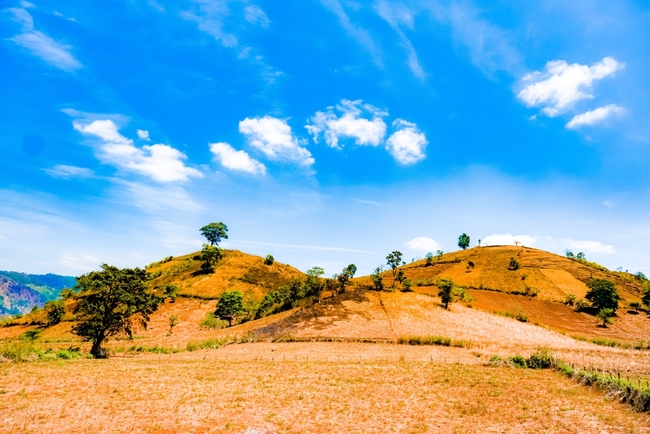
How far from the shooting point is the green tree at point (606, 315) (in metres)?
86.2

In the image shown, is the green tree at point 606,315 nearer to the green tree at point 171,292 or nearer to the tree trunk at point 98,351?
the tree trunk at point 98,351

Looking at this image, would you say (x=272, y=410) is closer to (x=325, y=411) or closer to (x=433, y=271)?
(x=325, y=411)

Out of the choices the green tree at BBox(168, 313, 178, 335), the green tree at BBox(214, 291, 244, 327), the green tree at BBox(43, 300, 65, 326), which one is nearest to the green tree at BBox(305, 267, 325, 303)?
the green tree at BBox(214, 291, 244, 327)

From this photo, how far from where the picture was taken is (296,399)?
1045 inches

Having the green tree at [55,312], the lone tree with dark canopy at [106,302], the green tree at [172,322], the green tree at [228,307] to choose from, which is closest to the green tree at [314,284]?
the green tree at [228,307]

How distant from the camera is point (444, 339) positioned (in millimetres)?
58781

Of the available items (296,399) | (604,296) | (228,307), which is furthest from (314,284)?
(604,296)

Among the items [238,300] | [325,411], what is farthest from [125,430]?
[238,300]

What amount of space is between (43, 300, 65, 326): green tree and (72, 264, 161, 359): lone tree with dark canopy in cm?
6126

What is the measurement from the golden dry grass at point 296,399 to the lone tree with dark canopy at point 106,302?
5914mm

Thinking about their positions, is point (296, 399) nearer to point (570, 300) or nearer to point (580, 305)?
point (580, 305)

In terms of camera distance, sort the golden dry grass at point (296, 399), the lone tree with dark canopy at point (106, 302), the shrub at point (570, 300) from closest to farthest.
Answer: the golden dry grass at point (296, 399), the lone tree with dark canopy at point (106, 302), the shrub at point (570, 300)

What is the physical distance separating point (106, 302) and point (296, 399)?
3234cm

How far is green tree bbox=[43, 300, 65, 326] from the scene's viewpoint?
91606 millimetres
